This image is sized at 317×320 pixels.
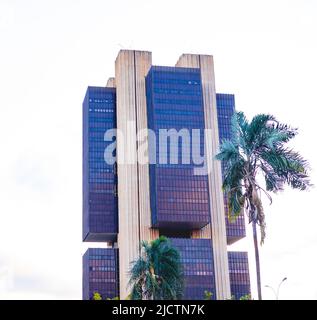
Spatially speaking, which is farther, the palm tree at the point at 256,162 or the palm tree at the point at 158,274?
the palm tree at the point at 158,274

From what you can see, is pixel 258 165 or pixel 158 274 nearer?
pixel 258 165

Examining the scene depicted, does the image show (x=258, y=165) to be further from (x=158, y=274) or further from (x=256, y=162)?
(x=158, y=274)

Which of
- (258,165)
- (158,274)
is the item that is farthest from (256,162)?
(158,274)

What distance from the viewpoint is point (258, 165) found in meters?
44.9

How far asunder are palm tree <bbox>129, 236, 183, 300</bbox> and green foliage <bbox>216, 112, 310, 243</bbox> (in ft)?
138

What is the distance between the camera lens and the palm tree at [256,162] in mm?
44250

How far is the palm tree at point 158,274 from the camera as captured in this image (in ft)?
281

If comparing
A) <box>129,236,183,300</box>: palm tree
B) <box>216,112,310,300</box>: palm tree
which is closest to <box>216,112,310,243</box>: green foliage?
<box>216,112,310,300</box>: palm tree

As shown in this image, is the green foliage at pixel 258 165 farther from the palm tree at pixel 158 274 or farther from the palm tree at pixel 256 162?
the palm tree at pixel 158 274

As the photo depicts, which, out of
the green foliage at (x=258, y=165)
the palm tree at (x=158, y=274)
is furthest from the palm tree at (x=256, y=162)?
the palm tree at (x=158, y=274)

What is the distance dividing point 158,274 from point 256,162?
45.5 meters

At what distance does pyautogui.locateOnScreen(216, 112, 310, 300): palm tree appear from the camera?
145ft
